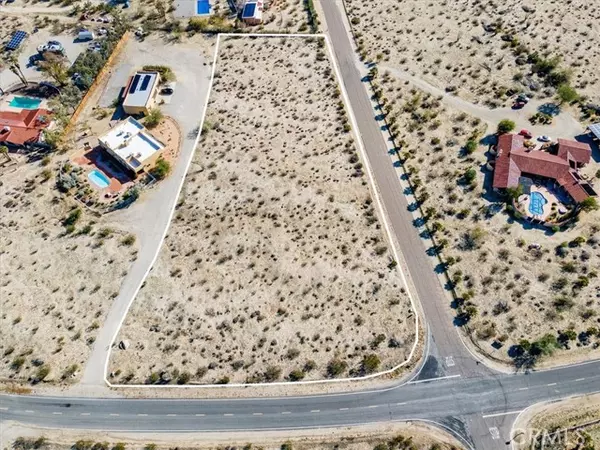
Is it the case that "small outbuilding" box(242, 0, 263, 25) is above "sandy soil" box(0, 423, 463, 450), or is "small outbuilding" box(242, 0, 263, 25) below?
above

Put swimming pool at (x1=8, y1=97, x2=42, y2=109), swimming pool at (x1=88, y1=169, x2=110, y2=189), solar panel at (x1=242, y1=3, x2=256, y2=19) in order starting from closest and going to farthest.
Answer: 1. swimming pool at (x1=88, y1=169, x2=110, y2=189)
2. swimming pool at (x1=8, y1=97, x2=42, y2=109)
3. solar panel at (x1=242, y1=3, x2=256, y2=19)

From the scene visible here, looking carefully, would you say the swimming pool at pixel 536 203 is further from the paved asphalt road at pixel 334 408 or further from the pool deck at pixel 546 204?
the paved asphalt road at pixel 334 408

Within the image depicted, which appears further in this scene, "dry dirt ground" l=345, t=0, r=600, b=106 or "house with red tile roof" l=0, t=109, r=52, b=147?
"dry dirt ground" l=345, t=0, r=600, b=106

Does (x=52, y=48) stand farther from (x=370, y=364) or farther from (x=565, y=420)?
(x=565, y=420)

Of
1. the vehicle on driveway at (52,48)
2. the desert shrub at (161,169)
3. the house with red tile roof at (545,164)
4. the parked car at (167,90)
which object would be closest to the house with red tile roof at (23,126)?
the vehicle on driveway at (52,48)

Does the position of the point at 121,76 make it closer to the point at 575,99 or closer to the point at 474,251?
the point at 474,251

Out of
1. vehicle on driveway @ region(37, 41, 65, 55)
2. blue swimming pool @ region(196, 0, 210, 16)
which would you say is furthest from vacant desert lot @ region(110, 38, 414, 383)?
vehicle on driveway @ region(37, 41, 65, 55)

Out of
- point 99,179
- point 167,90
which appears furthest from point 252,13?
point 99,179

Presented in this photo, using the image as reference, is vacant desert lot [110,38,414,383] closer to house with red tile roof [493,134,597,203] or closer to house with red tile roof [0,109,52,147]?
house with red tile roof [493,134,597,203]
